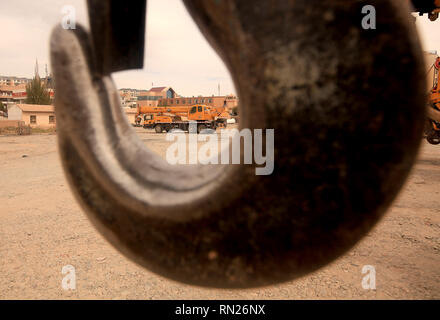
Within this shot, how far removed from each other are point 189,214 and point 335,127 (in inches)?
6.6

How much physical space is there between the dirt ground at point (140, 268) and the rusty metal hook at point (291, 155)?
80 centimetres

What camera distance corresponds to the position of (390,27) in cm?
28

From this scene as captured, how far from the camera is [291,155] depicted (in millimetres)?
287

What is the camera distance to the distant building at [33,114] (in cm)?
1878

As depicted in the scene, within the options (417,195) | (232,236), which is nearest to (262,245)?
(232,236)

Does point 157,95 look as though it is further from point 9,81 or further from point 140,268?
point 140,268

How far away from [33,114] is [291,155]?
2232 cm

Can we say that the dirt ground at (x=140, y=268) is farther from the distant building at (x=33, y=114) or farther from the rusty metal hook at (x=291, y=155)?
the distant building at (x=33, y=114)

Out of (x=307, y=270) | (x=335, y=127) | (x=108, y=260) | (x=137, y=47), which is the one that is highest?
(x=137, y=47)

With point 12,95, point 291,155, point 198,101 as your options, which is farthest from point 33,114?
point 12,95

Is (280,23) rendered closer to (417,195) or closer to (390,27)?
(390,27)

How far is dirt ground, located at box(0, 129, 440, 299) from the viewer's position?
161 cm
